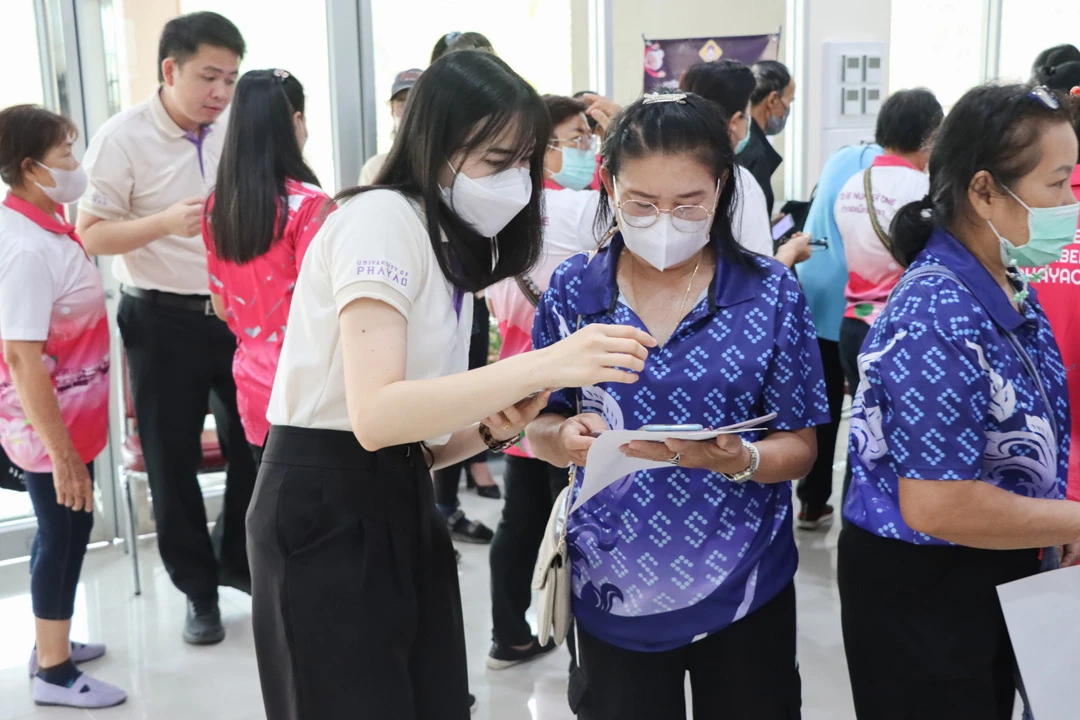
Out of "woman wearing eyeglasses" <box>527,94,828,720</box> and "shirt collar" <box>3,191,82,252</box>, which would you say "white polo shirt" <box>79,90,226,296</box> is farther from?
"woman wearing eyeglasses" <box>527,94,828,720</box>

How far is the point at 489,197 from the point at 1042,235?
2.69 feet

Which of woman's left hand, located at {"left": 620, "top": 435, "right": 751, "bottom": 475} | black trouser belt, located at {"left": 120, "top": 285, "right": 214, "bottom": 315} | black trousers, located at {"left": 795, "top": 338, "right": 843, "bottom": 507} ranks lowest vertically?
black trousers, located at {"left": 795, "top": 338, "right": 843, "bottom": 507}

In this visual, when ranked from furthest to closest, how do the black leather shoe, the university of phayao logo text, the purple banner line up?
the purple banner → the black leather shoe → the university of phayao logo text

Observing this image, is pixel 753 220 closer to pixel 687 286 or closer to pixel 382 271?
pixel 687 286

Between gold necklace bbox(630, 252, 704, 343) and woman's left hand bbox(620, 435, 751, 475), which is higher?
gold necklace bbox(630, 252, 704, 343)

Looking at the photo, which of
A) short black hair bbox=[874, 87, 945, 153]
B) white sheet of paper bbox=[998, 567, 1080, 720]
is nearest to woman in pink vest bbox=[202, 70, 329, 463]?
white sheet of paper bbox=[998, 567, 1080, 720]

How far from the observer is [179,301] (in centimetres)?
328

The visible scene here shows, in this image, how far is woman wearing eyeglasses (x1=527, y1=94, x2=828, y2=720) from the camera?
61.4 inches

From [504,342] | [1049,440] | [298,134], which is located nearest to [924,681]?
[1049,440]

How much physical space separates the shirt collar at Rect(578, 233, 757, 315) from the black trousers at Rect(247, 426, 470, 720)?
389mm

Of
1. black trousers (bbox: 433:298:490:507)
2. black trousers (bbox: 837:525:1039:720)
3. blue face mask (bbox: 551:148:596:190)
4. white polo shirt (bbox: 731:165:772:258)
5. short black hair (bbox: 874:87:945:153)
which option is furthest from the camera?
black trousers (bbox: 433:298:490:507)

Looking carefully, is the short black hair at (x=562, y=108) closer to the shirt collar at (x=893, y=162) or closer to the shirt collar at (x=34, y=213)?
the shirt collar at (x=893, y=162)

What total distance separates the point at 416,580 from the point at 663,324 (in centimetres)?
56

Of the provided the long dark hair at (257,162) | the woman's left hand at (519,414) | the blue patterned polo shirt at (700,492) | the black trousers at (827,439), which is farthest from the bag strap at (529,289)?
the black trousers at (827,439)
